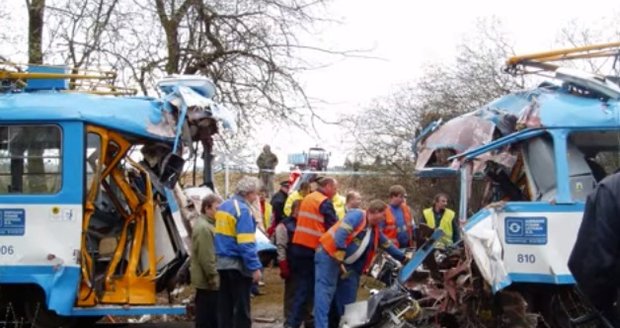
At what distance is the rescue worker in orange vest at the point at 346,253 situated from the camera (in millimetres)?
8477

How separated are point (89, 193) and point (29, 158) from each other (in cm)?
70

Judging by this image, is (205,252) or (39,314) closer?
(205,252)

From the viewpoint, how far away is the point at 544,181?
7.80m

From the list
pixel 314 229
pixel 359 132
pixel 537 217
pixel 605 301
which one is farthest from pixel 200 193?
pixel 359 132

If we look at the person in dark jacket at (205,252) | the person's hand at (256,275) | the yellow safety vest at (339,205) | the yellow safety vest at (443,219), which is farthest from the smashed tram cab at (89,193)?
the yellow safety vest at (443,219)

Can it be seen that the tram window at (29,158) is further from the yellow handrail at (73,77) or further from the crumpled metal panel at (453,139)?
the crumpled metal panel at (453,139)

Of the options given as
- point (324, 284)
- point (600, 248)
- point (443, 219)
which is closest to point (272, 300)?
point (443, 219)

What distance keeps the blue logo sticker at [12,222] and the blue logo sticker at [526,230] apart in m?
4.74

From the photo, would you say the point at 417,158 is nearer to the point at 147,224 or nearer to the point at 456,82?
the point at 147,224

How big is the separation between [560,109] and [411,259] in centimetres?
225

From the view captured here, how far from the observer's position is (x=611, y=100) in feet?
25.4

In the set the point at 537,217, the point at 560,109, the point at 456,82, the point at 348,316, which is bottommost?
the point at 348,316

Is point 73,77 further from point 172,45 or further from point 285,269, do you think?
point 172,45

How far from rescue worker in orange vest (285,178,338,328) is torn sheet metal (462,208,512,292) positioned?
5.86 feet
